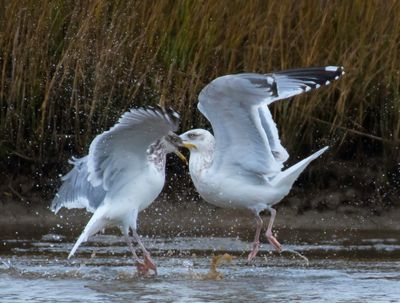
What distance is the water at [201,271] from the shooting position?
9258mm

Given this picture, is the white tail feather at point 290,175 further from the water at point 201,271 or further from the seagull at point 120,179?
the seagull at point 120,179

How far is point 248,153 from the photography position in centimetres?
1070

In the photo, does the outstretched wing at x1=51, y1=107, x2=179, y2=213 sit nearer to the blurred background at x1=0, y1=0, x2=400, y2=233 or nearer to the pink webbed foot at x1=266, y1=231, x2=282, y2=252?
the pink webbed foot at x1=266, y1=231, x2=282, y2=252

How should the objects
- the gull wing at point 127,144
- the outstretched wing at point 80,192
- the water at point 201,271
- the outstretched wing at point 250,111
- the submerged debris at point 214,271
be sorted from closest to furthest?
the water at point 201,271
the gull wing at point 127,144
the submerged debris at point 214,271
the outstretched wing at point 250,111
the outstretched wing at point 80,192

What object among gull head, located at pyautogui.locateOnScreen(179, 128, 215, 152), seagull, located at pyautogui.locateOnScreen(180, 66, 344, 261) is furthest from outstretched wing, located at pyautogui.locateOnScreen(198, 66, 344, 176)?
gull head, located at pyautogui.locateOnScreen(179, 128, 215, 152)

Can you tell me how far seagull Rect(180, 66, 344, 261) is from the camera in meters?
10.4

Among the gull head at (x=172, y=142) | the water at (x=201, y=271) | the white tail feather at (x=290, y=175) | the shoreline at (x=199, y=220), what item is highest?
the gull head at (x=172, y=142)

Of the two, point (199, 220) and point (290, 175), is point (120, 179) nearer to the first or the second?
point (290, 175)

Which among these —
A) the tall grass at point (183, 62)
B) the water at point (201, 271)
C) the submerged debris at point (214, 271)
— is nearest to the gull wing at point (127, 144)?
the water at point (201, 271)

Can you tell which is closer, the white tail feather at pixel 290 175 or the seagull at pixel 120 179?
the seagull at pixel 120 179

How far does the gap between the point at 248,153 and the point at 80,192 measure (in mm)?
1204

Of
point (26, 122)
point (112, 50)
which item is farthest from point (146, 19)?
point (26, 122)

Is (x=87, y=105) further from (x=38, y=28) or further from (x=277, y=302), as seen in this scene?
(x=277, y=302)

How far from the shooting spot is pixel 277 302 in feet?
29.5
